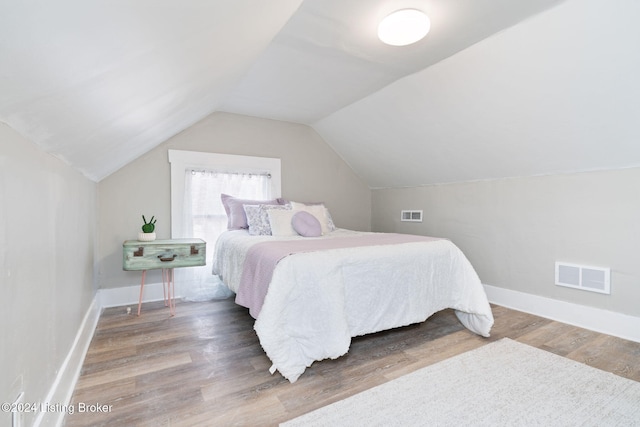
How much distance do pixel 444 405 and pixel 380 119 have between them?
2.76 m

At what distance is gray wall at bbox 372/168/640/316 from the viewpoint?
7.77 feet

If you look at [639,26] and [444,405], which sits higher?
[639,26]

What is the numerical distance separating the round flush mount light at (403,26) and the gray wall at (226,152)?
2.27 m

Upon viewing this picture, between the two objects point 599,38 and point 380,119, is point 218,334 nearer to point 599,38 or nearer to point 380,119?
point 380,119

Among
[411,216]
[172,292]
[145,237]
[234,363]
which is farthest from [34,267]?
[411,216]

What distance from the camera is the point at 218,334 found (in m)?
2.40

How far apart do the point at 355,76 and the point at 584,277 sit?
8.46 ft

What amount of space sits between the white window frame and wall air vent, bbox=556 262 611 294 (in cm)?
304

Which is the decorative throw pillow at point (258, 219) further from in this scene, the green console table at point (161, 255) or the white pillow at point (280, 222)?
the green console table at point (161, 255)

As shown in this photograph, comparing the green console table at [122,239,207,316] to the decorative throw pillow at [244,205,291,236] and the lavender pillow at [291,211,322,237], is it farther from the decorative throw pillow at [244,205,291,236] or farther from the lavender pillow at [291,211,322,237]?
the lavender pillow at [291,211,322,237]

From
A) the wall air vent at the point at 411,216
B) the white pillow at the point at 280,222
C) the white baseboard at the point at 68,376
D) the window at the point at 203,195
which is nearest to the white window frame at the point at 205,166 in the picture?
the window at the point at 203,195

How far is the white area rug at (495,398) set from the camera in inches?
56.3

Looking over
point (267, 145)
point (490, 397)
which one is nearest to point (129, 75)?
point (490, 397)

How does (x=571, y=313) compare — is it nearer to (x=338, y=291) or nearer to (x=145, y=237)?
(x=338, y=291)
